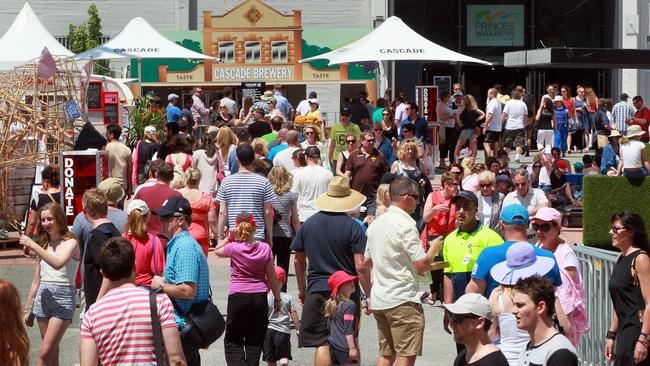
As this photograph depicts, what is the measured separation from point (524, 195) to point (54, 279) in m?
5.84

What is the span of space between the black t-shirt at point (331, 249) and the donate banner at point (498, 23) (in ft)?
95.7

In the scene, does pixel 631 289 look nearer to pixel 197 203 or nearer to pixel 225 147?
pixel 197 203

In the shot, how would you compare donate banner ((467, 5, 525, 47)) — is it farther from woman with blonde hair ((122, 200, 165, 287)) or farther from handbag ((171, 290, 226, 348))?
handbag ((171, 290, 226, 348))

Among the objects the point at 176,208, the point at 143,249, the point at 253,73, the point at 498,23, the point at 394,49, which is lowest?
the point at 143,249

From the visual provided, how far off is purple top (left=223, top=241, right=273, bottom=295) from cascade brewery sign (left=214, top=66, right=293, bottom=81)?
25058 mm

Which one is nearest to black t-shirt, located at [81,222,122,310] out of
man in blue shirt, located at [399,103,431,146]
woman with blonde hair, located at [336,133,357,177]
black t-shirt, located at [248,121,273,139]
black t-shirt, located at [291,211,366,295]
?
black t-shirt, located at [291,211,366,295]

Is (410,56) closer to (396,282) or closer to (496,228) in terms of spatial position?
(496,228)

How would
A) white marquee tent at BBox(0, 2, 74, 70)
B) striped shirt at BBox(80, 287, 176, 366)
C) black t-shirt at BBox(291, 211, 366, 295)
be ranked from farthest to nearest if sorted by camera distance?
white marquee tent at BBox(0, 2, 74, 70) → black t-shirt at BBox(291, 211, 366, 295) → striped shirt at BBox(80, 287, 176, 366)

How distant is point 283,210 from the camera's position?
41.3 ft

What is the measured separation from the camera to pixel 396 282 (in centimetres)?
908

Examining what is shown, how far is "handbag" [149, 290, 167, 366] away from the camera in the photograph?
259 inches

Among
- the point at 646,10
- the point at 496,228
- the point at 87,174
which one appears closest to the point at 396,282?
the point at 496,228

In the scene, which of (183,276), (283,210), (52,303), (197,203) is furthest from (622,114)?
(183,276)

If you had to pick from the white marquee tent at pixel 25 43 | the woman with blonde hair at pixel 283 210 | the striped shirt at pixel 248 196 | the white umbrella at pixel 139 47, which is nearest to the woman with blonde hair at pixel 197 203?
the striped shirt at pixel 248 196
